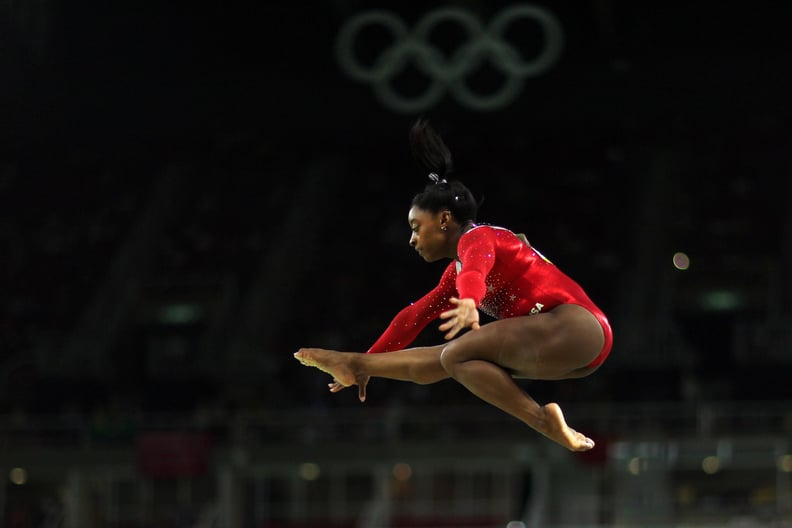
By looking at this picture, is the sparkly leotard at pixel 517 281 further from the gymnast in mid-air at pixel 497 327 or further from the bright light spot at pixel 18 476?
the bright light spot at pixel 18 476

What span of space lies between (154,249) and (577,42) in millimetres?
6806

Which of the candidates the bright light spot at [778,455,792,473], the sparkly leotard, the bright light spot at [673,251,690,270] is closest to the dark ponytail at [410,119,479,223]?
the sparkly leotard

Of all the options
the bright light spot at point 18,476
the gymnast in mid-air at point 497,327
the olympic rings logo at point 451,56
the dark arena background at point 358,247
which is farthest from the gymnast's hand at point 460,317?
the bright light spot at point 18,476

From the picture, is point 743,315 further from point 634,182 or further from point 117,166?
point 117,166

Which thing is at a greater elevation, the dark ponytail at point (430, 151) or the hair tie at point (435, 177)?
the dark ponytail at point (430, 151)

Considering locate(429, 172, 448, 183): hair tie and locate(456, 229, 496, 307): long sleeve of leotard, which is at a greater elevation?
locate(429, 172, 448, 183): hair tie

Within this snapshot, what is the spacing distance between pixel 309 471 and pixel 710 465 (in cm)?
463

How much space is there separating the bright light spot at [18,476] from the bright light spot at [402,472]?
432 cm

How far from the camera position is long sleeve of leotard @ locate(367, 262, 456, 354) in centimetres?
543

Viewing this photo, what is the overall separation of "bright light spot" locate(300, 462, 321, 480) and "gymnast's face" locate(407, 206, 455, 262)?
10373mm

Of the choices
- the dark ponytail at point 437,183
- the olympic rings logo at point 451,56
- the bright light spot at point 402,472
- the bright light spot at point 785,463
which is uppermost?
the olympic rings logo at point 451,56

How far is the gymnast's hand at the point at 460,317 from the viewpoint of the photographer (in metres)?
4.23

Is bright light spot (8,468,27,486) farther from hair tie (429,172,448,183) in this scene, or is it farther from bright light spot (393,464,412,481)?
hair tie (429,172,448,183)

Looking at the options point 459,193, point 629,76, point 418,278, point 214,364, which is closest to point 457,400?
point 418,278
